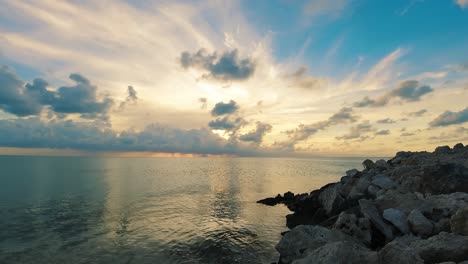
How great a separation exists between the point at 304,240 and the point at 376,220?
4.55 metres

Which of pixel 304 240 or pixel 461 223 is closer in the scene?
pixel 461 223

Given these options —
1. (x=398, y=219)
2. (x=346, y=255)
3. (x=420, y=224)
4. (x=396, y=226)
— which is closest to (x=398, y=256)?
(x=346, y=255)

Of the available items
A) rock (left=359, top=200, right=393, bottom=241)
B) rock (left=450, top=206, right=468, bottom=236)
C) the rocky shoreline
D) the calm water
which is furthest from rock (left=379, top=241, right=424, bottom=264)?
the calm water

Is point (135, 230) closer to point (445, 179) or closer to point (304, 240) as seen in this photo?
point (304, 240)

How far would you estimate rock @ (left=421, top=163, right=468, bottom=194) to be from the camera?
20875 mm

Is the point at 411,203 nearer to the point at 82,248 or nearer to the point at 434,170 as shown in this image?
the point at 434,170

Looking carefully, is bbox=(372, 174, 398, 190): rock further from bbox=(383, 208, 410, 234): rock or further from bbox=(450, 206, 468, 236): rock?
bbox=(450, 206, 468, 236): rock

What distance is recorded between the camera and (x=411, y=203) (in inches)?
714

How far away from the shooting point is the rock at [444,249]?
10219 millimetres

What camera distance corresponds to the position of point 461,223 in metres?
12.5

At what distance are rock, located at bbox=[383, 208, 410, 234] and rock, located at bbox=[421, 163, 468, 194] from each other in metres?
6.85

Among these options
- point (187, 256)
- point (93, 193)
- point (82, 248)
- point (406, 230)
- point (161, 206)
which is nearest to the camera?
point (406, 230)

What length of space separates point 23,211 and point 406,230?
1722 inches

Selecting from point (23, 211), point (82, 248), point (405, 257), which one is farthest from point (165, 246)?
point (23, 211)
